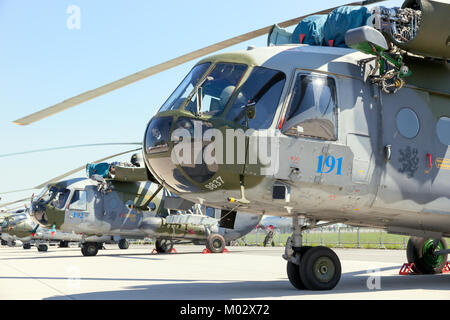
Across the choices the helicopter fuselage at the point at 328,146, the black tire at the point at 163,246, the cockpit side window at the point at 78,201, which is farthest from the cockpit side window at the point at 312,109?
the black tire at the point at 163,246

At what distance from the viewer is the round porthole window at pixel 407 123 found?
25.1 ft

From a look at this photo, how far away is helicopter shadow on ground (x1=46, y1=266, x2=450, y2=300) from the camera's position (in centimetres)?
705

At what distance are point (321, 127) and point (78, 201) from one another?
14977 millimetres

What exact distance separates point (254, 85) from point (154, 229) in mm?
15258

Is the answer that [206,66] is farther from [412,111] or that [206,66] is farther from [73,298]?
[73,298]

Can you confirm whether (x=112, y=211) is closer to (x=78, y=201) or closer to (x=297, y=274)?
(x=78, y=201)

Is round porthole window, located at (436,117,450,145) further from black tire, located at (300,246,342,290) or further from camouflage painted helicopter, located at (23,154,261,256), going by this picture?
camouflage painted helicopter, located at (23,154,261,256)

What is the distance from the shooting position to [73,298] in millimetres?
6785

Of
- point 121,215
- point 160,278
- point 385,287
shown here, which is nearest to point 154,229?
point 121,215

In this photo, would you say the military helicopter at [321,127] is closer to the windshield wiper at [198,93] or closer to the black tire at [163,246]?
the windshield wiper at [198,93]

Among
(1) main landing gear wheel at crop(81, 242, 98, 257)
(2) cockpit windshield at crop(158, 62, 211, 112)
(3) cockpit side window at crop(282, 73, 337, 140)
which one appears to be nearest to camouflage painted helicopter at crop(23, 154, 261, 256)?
(1) main landing gear wheel at crop(81, 242, 98, 257)

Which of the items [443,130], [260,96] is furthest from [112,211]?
[443,130]

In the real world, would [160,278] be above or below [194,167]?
below

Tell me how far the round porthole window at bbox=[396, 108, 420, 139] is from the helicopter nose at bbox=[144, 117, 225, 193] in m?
2.97
